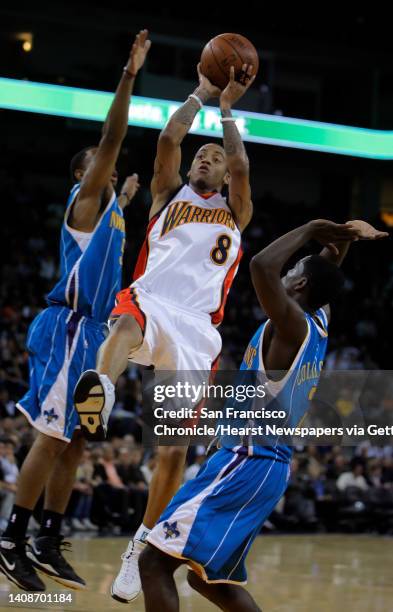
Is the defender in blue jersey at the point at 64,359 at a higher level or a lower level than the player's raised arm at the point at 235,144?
lower

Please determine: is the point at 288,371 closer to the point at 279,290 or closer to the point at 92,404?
the point at 279,290

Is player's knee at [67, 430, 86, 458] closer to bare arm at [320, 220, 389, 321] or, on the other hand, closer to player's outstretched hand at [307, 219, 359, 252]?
bare arm at [320, 220, 389, 321]

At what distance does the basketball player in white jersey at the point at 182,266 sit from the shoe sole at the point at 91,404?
0.62 metres

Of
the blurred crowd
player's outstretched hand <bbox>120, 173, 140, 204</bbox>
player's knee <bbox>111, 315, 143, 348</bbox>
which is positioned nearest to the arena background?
the blurred crowd

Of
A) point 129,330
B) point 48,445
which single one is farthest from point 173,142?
point 48,445

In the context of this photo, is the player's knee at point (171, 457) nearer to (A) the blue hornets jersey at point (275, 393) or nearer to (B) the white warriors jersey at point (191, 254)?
(B) the white warriors jersey at point (191, 254)

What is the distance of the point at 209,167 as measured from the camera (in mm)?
5891

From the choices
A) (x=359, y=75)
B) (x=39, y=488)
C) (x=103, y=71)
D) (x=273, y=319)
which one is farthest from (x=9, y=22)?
(x=273, y=319)

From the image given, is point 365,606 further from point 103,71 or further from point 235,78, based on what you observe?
point 103,71

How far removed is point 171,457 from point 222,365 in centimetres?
1133

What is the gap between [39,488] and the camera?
592 cm

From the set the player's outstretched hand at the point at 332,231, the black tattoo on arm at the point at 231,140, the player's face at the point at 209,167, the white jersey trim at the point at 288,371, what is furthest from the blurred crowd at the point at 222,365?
the player's outstretched hand at the point at 332,231

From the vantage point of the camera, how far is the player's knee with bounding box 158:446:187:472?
17.9 ft

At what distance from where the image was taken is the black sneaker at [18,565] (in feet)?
19.1
